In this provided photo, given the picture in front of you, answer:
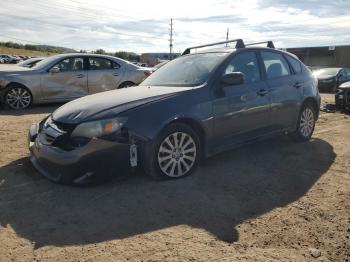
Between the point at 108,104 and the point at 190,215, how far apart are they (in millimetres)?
1651

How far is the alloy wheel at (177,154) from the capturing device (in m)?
4.72

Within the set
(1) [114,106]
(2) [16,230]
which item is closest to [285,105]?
Answer: (1) [114,106]

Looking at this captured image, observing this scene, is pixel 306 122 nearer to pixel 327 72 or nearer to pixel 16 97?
pixel 16 97

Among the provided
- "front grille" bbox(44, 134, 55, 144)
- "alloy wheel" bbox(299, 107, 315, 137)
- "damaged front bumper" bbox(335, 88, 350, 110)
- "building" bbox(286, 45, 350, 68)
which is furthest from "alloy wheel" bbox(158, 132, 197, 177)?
"building" bbox(286, 45, 350, 68)

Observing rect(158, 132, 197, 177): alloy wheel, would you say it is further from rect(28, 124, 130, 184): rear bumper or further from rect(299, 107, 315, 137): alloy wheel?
rect(299, 107, 315, 137): alloy wheel

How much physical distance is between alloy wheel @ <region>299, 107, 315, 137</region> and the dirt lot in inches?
47.2

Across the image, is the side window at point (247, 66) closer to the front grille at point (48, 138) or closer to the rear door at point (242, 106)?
the rear door at point (242, 106)

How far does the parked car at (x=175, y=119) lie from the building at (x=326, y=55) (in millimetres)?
33186

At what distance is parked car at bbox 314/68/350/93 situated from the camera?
67.6ft

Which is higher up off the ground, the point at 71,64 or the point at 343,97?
the point at 71,64

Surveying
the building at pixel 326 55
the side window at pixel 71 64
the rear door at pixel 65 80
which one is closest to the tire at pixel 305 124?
the rear door at pixel 65 80

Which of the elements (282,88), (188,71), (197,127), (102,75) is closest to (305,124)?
(282,88)

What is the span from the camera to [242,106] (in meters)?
5.55

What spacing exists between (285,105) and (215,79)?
5.41 ft
